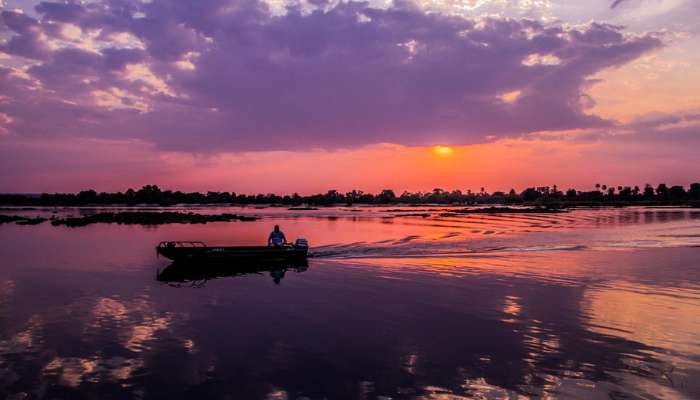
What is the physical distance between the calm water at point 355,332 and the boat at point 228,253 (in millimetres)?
1433

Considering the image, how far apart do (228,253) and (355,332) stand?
16.6 metres

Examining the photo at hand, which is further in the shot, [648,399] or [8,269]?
[8,269]

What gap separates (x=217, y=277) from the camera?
26641 millimetres

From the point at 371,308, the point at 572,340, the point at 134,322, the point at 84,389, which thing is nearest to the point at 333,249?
the point at 371,308

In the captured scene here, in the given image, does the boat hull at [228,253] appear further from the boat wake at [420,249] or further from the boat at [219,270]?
the boat wake at [420,249]

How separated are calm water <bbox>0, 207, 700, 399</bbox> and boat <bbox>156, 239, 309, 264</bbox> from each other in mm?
1433

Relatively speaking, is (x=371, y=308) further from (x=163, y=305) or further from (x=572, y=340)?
(x=163, y=305)

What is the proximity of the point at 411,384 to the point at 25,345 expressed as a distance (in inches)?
440

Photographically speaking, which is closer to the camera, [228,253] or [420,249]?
[228,253]

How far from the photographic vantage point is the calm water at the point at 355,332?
10836mm

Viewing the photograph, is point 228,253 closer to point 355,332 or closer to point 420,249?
point 355,332

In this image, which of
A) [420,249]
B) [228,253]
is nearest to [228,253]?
[228,253]

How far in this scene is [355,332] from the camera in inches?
591

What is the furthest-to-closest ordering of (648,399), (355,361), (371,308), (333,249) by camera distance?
(333,249)
(371,308)
(355,361)
(648,399)
